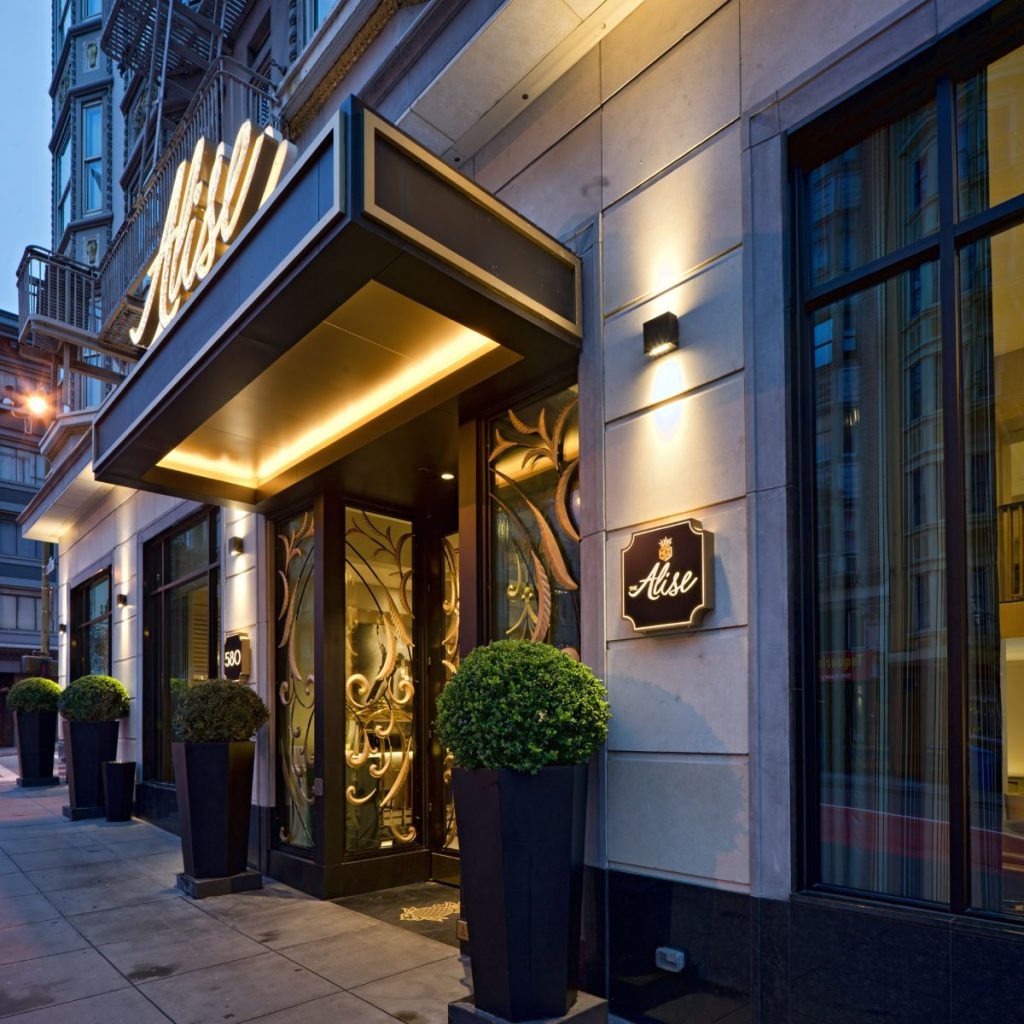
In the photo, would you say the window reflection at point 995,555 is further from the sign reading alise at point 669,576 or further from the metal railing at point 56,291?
Answer: the metal railing at point 56,291

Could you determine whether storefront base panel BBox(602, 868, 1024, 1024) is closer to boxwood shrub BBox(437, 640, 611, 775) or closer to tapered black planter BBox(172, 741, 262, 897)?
boxwood shrub BBox(437, 640, 611, 775)

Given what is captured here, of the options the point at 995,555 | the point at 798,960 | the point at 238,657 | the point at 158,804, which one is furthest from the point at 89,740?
the point at 995,555

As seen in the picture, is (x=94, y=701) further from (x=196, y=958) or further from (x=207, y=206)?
(x=207, y=206)

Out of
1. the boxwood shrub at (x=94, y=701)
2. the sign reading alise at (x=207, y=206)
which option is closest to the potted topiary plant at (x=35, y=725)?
the boxwood shrub at (x=94, y=701)

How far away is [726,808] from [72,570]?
1679cm

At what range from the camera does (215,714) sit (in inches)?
293

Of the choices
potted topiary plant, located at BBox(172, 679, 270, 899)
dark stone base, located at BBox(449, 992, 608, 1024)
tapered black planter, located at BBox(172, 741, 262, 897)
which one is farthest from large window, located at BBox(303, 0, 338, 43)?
dark stone base, located at BBox(449, 992, 608, 1024)

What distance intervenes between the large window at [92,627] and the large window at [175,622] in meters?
2.52

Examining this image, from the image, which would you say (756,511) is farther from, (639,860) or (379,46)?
(379,46)

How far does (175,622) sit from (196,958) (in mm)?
6909

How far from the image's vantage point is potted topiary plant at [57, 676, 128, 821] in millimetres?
11695

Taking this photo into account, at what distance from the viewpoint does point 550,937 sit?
407cm

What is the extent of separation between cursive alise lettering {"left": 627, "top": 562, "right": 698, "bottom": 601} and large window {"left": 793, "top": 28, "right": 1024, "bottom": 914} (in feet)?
1.95

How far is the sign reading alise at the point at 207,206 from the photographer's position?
22.0ft
